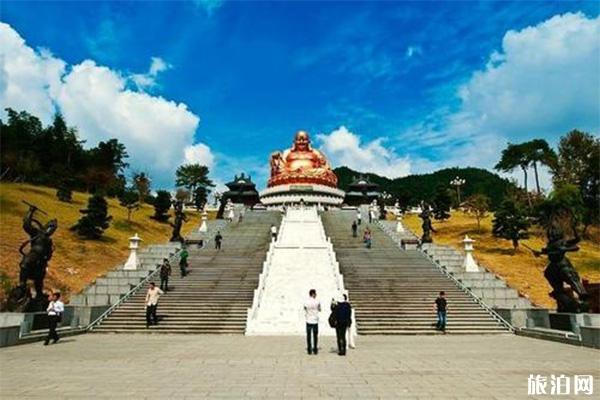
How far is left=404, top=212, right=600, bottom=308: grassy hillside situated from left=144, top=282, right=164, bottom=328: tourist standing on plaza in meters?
17.6

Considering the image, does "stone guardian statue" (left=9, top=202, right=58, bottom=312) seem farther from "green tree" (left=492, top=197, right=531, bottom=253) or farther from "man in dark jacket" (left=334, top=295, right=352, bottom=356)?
"green tree" (left=492, top=197, right=531, bottom=253)

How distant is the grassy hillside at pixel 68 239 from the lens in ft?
82.7

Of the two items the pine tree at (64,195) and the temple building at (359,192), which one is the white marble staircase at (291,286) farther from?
the temple building at (359,192)

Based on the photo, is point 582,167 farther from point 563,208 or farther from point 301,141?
point 301,141

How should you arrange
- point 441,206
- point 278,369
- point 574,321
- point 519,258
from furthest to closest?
point 441,206
point 519,258
point 574,321
point 278,369

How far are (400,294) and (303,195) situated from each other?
125ft

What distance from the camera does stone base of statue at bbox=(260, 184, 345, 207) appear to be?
185 feet

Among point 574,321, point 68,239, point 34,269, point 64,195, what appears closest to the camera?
point 574,321

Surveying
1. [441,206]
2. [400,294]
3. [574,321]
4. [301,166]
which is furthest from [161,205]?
[574,321]

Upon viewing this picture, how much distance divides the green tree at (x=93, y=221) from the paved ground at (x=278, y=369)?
2128cm

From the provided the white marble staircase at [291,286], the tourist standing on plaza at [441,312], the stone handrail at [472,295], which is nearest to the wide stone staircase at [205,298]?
the white marble staircase at [291,286]

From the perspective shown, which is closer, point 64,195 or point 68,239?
point 68,239

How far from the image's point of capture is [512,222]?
3453 centimetres

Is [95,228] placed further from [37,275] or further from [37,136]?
[37,136]
